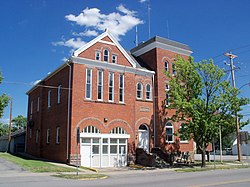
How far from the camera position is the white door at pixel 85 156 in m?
25.0

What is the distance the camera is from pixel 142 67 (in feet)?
105

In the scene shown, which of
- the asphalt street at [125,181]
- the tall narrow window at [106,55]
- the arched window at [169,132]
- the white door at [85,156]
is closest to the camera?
the asphalt street at [125,181]

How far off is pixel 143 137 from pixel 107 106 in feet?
17.9

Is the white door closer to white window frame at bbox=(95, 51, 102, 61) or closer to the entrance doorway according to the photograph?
the entrance doorway

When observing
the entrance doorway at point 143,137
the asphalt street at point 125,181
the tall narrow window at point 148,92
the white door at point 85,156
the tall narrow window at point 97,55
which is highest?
the tall narrow window at point 97,55

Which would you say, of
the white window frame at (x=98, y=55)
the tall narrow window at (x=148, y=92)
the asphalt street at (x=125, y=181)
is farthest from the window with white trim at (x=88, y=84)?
the asphalt street at (x=125, y=181)

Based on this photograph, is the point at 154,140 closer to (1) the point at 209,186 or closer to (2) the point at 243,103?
(2) the point at 243,103

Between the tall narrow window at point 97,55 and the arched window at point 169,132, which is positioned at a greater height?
the tall narrow window at point 97,55

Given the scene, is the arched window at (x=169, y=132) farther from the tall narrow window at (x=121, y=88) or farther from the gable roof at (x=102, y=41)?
the gable roof at (x=102, y=41)

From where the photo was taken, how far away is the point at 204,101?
27109mm

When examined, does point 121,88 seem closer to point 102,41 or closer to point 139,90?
point 139,90

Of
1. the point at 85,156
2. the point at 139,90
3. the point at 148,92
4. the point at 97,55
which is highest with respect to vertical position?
the point at 97,55

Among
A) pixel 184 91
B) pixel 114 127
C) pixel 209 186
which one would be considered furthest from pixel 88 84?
pixel 209 186

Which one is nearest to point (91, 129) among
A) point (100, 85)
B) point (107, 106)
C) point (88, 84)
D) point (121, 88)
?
point (107, 106)
